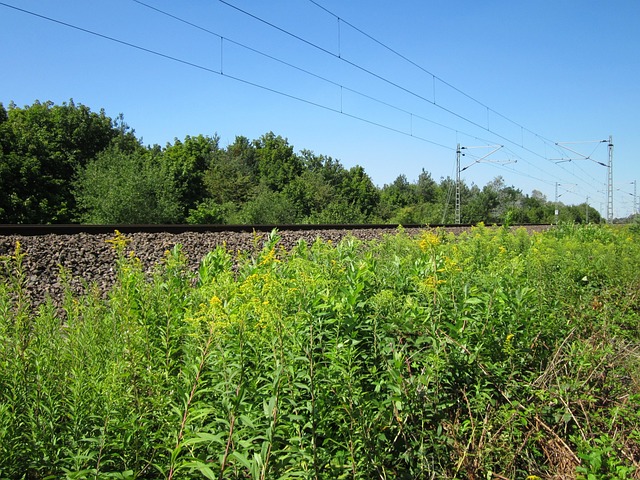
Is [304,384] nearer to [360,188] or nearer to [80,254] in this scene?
[80,254]

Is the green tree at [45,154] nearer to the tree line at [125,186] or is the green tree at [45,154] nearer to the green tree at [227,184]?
the tree line at [125,186]

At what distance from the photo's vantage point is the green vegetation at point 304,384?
74.6 inches

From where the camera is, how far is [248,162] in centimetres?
8956

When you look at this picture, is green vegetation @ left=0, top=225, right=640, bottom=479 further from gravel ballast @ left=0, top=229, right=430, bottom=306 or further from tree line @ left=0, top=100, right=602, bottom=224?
tree line @ left=0, top=100, right=602, bottom=224

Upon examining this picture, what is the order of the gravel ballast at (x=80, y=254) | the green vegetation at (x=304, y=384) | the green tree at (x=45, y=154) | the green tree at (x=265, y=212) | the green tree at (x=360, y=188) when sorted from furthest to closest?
the green tree at (x=360, y=188) < the green tree at (x=45, y=154) < the green tree at (x=265, y=212) < the gravel ballast at (x=80, y=254) < the green vegetation at (x=304, y=384)

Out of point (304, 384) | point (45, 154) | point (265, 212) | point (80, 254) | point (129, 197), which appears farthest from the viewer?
point (45, 154)

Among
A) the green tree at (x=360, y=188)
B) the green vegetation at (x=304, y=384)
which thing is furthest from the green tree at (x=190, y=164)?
the green vegetation at (x=304, y=384)

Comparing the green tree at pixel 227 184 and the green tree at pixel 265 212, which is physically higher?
the green tree at pixel 227 184

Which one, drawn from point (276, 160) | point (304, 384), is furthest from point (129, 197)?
point (276, 160)

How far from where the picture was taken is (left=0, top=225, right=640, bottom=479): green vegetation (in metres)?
1.90

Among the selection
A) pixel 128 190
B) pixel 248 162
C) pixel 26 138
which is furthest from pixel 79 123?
pixel 248 162

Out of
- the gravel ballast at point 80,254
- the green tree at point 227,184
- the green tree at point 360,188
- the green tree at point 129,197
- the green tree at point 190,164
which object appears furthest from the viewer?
the green tree at point 360,188

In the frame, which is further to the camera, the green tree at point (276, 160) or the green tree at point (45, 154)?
the green tree at point (276, 160)

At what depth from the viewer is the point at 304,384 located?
2143 millimetres
